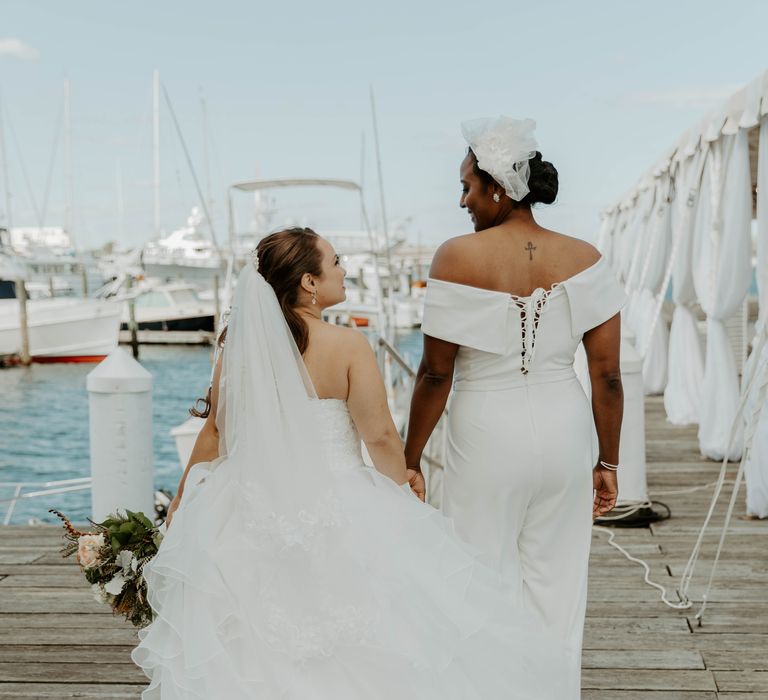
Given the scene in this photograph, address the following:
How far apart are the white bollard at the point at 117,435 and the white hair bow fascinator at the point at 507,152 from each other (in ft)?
10.9

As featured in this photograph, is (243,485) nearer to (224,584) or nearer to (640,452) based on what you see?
(224,584)

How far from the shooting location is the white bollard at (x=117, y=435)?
5.48 meters

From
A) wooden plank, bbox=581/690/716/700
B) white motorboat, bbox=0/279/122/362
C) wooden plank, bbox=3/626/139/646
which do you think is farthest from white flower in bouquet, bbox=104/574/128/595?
white motorboat, bbox=0/279/122/362

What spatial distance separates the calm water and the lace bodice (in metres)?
12.2

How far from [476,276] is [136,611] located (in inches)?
53.1

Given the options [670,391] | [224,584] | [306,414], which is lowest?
[670,391]

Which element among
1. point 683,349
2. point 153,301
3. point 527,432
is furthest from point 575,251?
point 153,301

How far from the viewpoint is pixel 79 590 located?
15.4 ft

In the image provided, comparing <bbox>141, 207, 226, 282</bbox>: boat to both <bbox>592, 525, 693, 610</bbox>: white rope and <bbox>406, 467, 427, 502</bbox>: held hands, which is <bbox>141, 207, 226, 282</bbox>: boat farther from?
<bbox>406, 467, 427, 502</bbox>: held hands

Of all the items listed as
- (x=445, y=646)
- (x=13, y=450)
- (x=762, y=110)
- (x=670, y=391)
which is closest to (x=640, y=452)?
(x=762, y=110)

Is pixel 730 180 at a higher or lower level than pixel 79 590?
higher

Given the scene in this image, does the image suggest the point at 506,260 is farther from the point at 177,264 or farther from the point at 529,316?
the point at 177,264

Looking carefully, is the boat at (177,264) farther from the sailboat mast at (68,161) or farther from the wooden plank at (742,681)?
the wooden plank at (742,681)

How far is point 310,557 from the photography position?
2387mm
